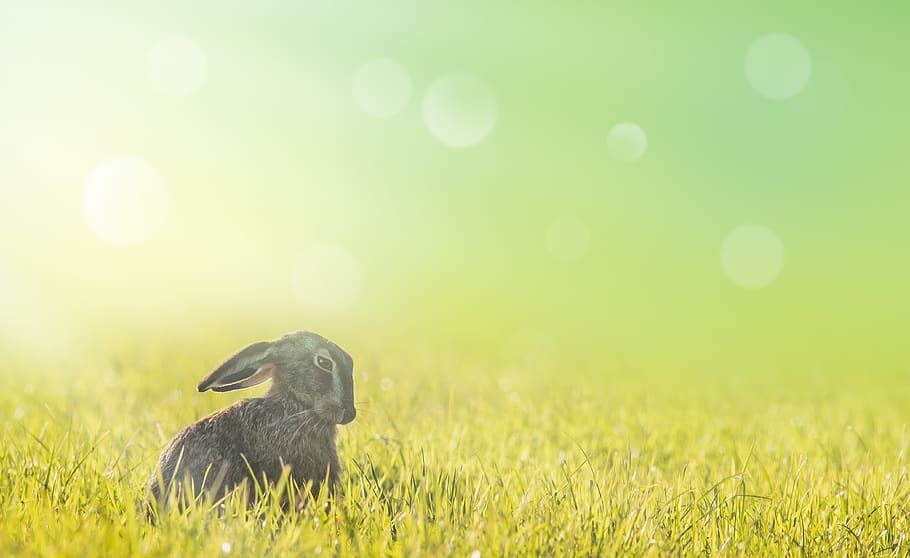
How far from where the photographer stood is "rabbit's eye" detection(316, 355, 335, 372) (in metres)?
4.62

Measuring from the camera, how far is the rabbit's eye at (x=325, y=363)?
4.62 meters

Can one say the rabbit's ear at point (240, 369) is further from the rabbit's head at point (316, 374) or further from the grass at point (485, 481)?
the grass at point (485, 481)

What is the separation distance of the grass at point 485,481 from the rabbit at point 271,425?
0.65 feet

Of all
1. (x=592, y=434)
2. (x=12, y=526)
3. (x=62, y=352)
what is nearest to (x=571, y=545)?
(x=12, y=526)

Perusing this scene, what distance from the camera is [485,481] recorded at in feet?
16.2

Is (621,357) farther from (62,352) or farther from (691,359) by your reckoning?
(62,352)

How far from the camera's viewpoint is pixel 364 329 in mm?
14484

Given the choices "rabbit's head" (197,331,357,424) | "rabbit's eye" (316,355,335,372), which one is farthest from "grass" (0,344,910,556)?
"rabbit's eye" (316,355,335,372)

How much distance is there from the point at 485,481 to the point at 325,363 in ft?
3.91

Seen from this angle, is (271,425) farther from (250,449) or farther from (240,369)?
(240,369)

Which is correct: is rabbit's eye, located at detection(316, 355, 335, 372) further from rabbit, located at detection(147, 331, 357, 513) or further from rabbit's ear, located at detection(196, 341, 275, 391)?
rabbit's ear, located at detection(196, 341, 275, 391)

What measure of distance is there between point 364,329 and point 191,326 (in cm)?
292

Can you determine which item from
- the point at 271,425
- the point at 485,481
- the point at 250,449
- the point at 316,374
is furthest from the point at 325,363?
the point at 485,481

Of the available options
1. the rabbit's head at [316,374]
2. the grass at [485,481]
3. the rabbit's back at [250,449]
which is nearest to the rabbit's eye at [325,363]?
the rabbit's head at [316,374]
